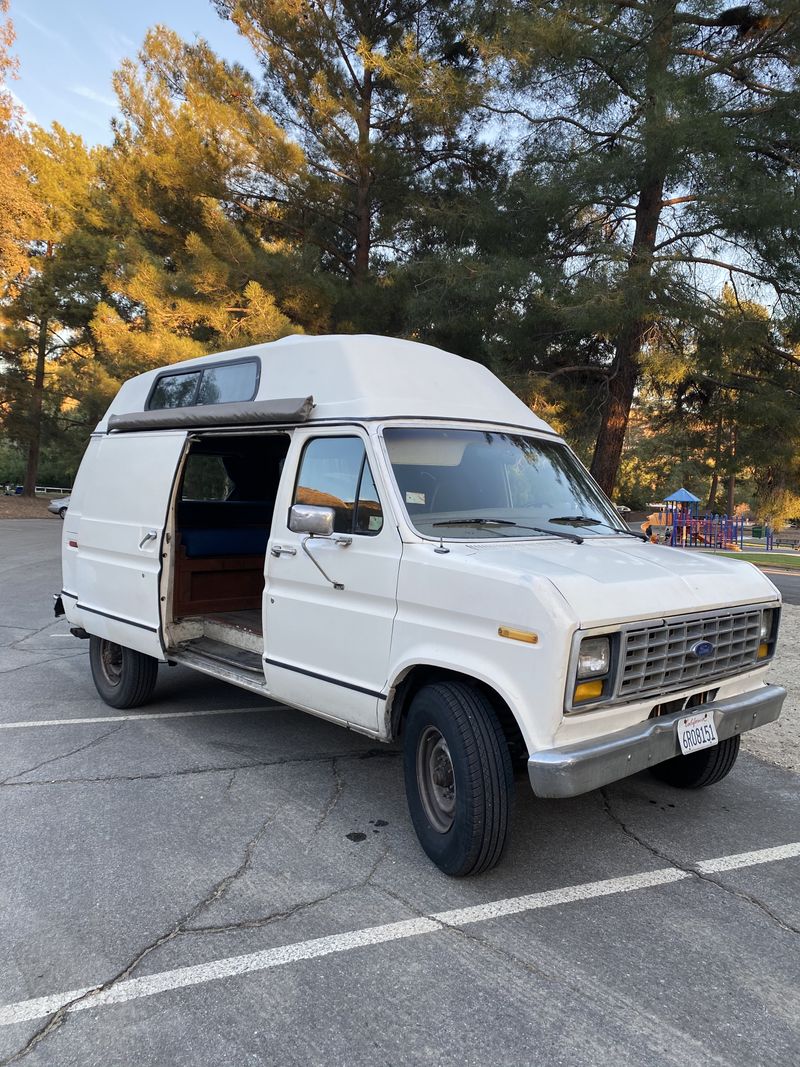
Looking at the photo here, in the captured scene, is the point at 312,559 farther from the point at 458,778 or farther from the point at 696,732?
the point at 696,732

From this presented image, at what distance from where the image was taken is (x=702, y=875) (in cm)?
340

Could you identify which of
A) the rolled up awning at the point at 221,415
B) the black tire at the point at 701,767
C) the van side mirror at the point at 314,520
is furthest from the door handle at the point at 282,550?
the black tire at the point at 701,767

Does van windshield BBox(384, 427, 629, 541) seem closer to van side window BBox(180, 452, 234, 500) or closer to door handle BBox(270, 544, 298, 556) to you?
door handle BBox(270, 544, 298, 556)

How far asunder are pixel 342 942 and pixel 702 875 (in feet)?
5.69

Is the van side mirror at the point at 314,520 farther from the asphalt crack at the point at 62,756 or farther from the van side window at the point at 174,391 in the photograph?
the asphalt crack at the point at 62,756

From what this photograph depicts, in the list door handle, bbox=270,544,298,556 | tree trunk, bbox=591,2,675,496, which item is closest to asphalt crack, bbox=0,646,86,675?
door handle, bbox=270,544,298,556

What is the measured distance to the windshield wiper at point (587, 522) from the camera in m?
4.13

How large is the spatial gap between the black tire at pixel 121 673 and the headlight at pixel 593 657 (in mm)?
3695

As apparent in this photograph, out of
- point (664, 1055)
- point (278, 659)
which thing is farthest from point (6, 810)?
point (664, 1055)

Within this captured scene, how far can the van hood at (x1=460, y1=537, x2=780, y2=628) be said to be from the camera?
2.96 m

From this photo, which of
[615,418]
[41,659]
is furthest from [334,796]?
[615,418]

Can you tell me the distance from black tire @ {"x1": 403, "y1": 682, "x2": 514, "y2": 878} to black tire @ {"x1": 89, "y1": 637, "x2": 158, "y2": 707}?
2848mm

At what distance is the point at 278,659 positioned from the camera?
419 cm

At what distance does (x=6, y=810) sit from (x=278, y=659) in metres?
1.62
